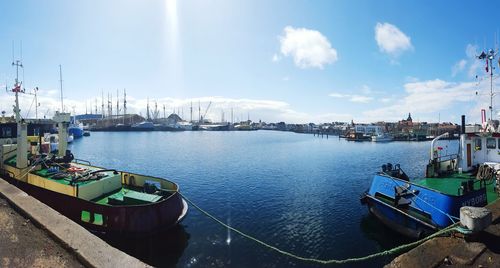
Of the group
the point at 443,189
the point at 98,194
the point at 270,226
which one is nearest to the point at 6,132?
the point at 98,194

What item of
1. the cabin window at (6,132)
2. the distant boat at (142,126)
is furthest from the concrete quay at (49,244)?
the distant boat at (142,126)

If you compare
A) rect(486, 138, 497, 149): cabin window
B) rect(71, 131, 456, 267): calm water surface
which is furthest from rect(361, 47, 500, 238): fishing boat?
rect(71, 131, 456, 267): calm water surface

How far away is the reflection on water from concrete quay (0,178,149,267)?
227 inches

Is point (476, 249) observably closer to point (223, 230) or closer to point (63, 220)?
point (63, 220)

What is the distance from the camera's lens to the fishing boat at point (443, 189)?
47.1 feet

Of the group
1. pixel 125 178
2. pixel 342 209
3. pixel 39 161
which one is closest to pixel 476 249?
pixel 342 209

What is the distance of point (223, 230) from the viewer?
709 inches

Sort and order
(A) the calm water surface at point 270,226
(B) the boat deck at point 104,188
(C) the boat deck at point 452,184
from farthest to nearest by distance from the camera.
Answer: (C) the boat deck at point 452,184, (B) the boat deck at point 104,188, (A) the calm water surface at point 270,226

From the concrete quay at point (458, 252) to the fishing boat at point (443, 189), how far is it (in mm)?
7336

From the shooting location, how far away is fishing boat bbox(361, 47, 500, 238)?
1435 centimetres

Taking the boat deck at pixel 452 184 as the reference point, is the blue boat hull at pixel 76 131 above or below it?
above

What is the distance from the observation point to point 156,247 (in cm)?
1509

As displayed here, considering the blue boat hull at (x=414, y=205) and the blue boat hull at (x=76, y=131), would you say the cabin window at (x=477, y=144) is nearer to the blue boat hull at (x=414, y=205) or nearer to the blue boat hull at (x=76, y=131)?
the blue boat hull at (x=414, y=205)

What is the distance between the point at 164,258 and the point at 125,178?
7.91m
